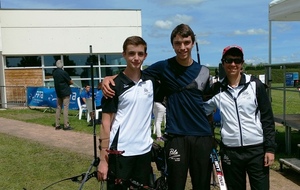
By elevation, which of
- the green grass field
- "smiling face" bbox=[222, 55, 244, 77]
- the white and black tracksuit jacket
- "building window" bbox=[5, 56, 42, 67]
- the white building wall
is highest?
the white building wall

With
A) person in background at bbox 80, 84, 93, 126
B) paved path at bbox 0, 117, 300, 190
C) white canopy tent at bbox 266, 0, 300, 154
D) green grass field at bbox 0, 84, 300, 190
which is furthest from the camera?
person in background at bbox 80, 84, 93, 126

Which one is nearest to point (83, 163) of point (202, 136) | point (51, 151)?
point (51, 151)

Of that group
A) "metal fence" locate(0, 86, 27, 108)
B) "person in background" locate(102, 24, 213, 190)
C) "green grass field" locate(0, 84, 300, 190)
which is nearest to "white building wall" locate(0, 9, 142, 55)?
"metal fence" locate(0, 86, 27, 108)

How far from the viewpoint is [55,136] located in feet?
32.0

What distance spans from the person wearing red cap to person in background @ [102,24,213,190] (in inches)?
8.1

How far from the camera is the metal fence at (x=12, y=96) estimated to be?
58.1 feet

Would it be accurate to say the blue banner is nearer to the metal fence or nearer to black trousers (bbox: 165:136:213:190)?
the metal fence

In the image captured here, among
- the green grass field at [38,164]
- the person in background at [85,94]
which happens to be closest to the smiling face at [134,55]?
the green grass field at [38,164]

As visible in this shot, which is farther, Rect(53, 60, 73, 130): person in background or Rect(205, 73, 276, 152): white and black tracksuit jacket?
Rect(53, 60, 73, 130): person in background

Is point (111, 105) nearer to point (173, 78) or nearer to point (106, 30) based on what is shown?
point (173, 78)

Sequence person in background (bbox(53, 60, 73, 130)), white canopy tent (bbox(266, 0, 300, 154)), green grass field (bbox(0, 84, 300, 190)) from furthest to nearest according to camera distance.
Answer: person in background (bbox(53, 60, 73, 130)), white canopy tent (bbox(266, 0, 300, 154)), green grass field (bbox(0, 84, 300, 190))

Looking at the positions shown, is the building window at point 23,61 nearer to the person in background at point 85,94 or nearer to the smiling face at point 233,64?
the person in background at point 85,94

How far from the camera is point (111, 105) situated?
9.85 feet

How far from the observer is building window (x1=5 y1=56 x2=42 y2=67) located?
19266 mm
